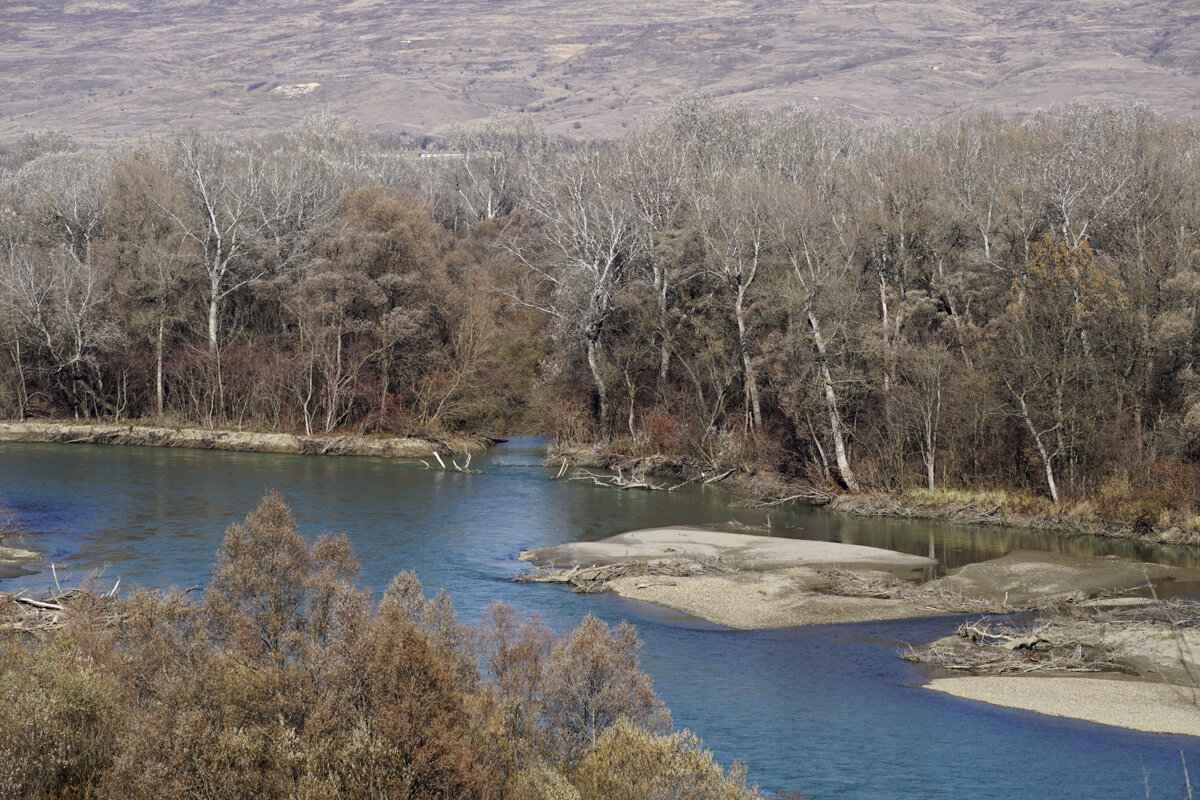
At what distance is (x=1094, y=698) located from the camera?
963 inches

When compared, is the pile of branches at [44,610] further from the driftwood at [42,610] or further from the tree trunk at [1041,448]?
the tree trunk at [1041,448]

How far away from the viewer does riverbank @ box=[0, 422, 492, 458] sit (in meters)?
71.5

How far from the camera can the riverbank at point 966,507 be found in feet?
141

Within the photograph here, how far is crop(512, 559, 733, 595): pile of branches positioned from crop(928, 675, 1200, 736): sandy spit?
12049 millimetres

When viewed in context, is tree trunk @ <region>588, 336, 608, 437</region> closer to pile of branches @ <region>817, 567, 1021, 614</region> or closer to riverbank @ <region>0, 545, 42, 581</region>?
pile of branches @ <region>817, 567, 1021, 614</region>

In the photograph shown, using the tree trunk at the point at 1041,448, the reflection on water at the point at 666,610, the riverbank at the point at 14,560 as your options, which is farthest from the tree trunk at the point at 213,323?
the tree trunk at the point at 1041,448

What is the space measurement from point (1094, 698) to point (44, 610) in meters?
23.7

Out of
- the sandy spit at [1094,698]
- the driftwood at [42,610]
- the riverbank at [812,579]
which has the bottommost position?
the riverbank at [812,579]

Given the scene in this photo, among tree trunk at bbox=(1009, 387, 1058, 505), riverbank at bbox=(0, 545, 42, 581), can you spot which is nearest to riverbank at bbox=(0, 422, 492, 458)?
riverbank at bbox=(0, 545, 42, 581)

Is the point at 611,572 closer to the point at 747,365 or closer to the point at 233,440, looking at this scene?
the point at 747,365

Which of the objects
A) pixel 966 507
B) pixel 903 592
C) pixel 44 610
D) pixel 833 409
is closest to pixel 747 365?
pixel 833 409

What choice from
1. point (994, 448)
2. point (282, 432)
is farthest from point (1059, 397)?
point (282, 432)

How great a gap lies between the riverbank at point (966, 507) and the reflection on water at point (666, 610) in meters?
1.17

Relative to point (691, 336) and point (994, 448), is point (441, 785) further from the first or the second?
point (691, 336)
